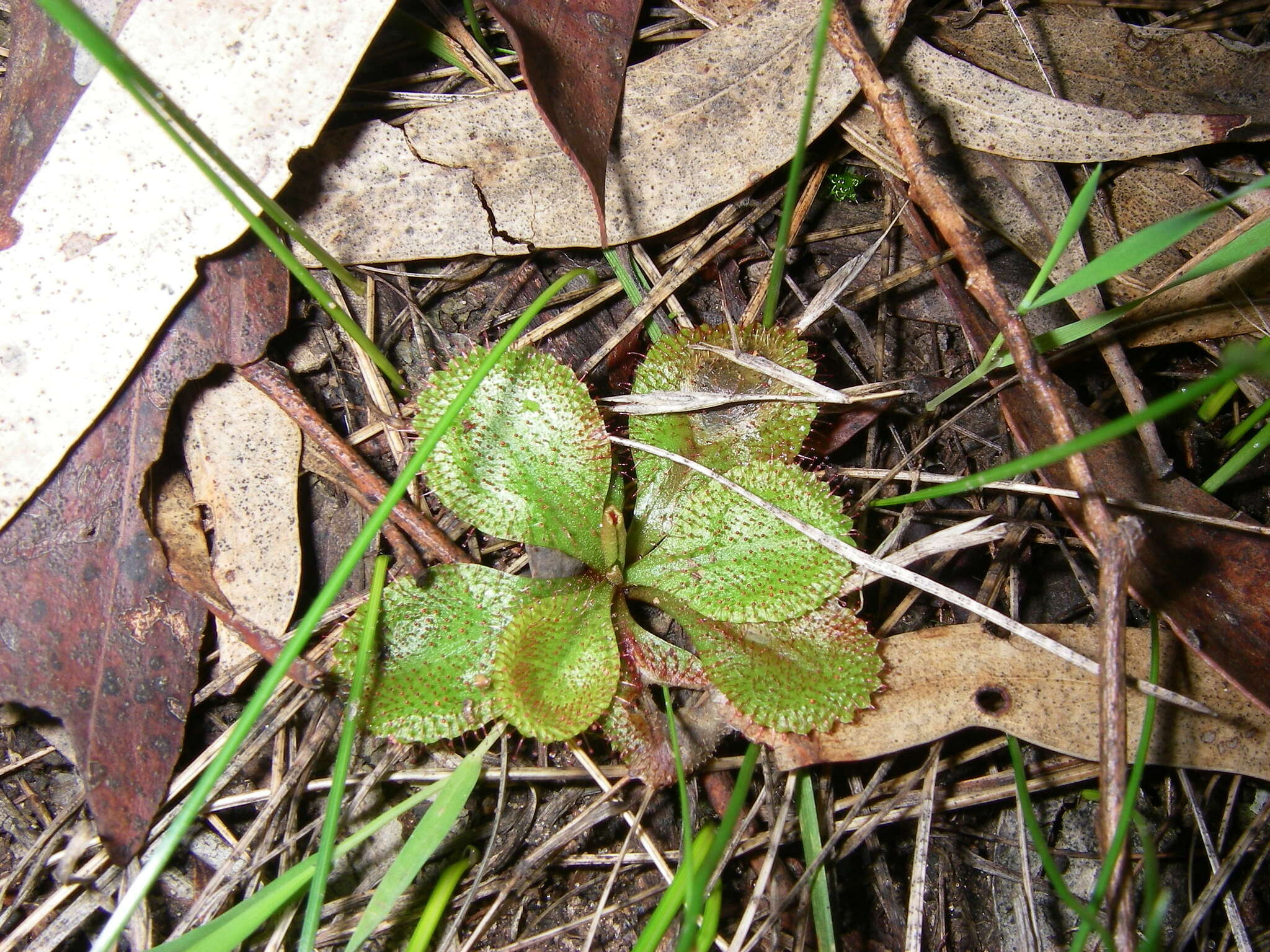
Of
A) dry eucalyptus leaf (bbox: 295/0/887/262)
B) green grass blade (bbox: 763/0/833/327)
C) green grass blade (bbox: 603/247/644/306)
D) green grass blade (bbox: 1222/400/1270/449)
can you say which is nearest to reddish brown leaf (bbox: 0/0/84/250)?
dry eucalyptus leaf (bbox: 295/0/887/262)

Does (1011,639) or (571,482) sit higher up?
(571,482)

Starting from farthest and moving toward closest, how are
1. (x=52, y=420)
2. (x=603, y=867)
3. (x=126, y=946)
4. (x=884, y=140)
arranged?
(x=884, y=140), (x=603, y=867), (x=126, y=946), (x=52, y=420)

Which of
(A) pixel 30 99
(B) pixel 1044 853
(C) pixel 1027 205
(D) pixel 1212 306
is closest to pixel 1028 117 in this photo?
(C) pixel 1027 205

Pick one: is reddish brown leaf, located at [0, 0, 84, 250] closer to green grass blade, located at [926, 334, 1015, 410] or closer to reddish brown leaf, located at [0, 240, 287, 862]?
reddish brown leaf, located at [0, 240, 287, 862]

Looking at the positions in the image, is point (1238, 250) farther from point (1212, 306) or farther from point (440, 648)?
point (440, 648)

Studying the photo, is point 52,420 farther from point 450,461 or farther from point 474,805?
point 474,805

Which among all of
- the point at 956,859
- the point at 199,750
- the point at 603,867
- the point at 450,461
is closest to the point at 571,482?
the point at 450,461
